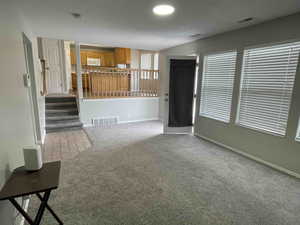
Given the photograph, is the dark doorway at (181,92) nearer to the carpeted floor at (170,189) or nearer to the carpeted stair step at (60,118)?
the carpeted floor at (170,189)

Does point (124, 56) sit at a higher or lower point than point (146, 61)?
higher

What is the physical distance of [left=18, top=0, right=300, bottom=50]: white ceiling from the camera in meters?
2.20

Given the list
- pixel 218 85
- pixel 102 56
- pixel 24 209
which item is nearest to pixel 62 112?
pixel 24 209

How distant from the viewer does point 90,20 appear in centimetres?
287

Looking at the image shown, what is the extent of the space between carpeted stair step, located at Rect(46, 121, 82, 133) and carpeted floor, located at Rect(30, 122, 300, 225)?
159 centimetres

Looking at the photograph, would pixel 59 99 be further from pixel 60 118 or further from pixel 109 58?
pixel 109 58

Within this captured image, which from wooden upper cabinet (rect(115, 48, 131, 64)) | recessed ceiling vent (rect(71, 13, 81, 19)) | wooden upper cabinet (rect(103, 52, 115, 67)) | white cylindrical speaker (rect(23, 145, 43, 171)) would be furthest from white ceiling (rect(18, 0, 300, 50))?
wooden upper cabinet (rect(103, 52, 115, 67))

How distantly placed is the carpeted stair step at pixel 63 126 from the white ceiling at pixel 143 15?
2.23 metres

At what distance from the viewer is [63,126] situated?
15.3ft

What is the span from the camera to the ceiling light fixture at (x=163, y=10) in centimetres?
231

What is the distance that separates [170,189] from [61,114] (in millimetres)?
4086

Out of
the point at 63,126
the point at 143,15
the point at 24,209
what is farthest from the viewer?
the point at 63,126

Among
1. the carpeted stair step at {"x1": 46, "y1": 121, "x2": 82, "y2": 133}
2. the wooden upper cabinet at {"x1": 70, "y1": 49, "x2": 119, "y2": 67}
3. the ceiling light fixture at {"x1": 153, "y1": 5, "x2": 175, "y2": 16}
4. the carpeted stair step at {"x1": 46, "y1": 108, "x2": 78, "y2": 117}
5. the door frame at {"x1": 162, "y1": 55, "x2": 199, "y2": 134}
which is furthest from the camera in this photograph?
the wooden upper cabinet at {"x1": 70, "y1": 49, "x2": 119, "y2": 67}

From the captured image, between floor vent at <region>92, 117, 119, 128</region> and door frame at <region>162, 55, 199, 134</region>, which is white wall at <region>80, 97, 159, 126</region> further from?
door frame at <region>162, 55, 199, 134</region>
